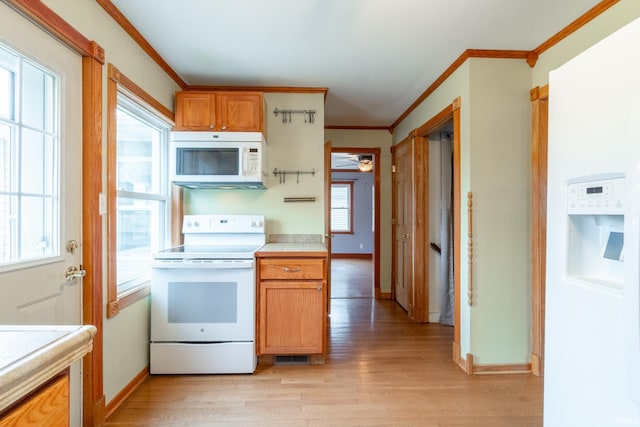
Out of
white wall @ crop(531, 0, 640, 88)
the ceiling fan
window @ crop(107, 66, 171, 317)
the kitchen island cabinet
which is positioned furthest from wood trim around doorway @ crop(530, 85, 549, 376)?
the ceiling fan

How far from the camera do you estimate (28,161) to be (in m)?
1.35

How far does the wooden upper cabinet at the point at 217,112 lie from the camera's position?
262cm

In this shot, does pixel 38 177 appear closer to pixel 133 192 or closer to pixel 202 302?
pixel 133 192

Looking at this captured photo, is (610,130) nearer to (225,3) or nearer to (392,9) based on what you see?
(392,9)

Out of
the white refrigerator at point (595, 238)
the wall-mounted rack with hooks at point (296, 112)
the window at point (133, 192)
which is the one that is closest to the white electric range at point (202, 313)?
the window at point (133, 192)

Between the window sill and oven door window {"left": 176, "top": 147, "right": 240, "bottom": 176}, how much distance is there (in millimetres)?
917

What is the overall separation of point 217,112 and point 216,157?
1.27 feet

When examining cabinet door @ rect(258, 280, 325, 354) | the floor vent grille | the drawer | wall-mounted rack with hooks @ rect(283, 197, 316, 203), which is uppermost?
wall-mounted rack with hooks @ rect(283, 197, 316, 203)

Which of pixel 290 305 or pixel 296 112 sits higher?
pixel 296 112

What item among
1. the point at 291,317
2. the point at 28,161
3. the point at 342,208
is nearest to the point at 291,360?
the point at 291,317

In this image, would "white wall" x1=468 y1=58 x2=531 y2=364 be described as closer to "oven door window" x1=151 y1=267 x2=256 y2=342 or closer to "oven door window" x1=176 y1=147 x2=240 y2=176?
"oven door window" x1=151 y1=267 x2=256 y2=342

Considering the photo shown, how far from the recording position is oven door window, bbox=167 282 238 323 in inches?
88.9

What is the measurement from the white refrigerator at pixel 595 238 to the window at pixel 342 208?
748 cm

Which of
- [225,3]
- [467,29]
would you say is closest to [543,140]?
[467,29]
